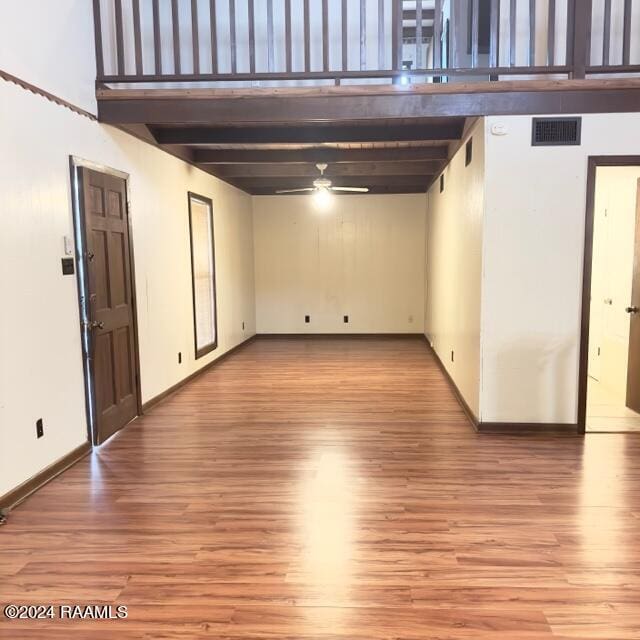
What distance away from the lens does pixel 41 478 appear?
10.1 ft

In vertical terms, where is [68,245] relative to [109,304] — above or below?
above

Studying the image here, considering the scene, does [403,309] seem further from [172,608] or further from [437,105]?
[172,608]

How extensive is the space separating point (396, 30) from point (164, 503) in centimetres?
352

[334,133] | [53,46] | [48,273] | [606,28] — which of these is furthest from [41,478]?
[606,28]

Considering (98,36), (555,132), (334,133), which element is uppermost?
(98,36)

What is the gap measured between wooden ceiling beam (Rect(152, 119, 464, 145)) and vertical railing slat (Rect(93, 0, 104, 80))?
0.99 metres

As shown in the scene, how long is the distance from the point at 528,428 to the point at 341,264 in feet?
16.6

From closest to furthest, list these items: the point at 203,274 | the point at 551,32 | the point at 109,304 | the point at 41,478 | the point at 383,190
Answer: the point at 41,478 → the point at 551,32 → the point at 109,304 → the point at 203,274 → the point at 383,190

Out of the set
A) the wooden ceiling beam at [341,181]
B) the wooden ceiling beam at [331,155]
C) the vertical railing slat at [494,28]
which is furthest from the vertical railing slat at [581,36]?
the wooden ceiling beam at [341,181]

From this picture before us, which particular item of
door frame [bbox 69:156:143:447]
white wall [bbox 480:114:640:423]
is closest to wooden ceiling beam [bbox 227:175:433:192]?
white wall [bbox 480:114:640:423]

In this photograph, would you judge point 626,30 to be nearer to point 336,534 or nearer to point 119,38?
point 119,38

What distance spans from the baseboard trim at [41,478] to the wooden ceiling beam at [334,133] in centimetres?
279

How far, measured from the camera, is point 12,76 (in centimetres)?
285

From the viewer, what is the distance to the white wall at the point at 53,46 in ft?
9.45
